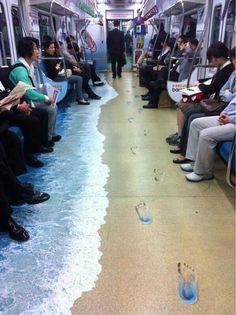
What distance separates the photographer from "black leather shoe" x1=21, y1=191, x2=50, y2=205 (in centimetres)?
250

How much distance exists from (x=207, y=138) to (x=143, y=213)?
2.91 feet

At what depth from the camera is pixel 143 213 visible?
2.41m

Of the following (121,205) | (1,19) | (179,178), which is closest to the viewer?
(121,205)

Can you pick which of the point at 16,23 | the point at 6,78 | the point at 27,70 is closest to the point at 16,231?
the point at 6,78

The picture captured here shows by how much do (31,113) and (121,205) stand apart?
1.56 meters

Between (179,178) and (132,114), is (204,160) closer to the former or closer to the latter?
(179,178)

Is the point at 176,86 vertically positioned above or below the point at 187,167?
above

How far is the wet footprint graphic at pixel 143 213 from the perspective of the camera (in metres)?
2.32

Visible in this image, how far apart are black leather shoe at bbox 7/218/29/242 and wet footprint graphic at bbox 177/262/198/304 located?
108 centimetres

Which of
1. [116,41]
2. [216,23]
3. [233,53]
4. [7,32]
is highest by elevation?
[216,23]

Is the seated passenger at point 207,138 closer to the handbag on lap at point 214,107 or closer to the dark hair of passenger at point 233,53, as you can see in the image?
the handbag on lap at point 214,107

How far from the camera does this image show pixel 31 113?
332cm

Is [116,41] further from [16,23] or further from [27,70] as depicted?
[27,70]

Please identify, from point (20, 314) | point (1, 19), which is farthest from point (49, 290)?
point (1, 19)
